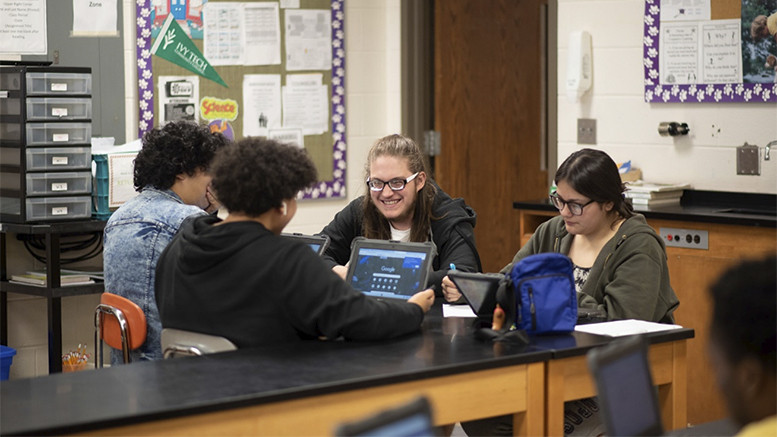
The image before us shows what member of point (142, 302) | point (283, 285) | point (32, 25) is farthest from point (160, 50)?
point (283, 285)

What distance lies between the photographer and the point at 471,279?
2678 millimetres

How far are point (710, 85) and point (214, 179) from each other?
2.77 meters

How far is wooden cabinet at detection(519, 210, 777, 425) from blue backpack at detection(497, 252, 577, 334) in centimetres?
158

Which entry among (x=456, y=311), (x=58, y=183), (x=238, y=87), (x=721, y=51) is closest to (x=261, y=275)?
(x=456, y=311)

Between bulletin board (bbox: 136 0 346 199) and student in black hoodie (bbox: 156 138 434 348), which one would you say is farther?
bulletin board (bbox: 136 0 346 199)

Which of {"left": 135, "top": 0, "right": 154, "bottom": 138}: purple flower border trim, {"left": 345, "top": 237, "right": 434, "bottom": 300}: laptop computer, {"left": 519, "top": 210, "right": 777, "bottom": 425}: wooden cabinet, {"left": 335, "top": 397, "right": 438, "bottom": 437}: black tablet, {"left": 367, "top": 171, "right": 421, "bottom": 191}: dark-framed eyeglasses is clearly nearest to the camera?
{"left": 335, "top": 397, "right": 438, "bottom": 437}: black tablet

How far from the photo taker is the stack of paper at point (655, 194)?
14.5ft

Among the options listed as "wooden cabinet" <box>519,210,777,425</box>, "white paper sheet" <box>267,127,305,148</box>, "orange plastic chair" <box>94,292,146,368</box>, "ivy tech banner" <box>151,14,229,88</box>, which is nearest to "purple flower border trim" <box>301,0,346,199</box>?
"white paper sheet" <box>267,127,305,148</box>

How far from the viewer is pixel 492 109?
5926 millimetres

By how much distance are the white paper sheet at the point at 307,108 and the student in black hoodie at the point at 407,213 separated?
2013 millimetres

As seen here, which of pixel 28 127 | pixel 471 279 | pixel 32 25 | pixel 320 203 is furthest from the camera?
pixel 320 203

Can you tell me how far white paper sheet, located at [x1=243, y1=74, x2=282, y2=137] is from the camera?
523 centimetres

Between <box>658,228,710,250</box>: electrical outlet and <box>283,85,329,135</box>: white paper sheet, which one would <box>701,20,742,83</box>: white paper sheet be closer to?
<box>658,228,710,250</box>: electrical outlet

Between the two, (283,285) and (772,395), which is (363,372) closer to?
(283,285)
